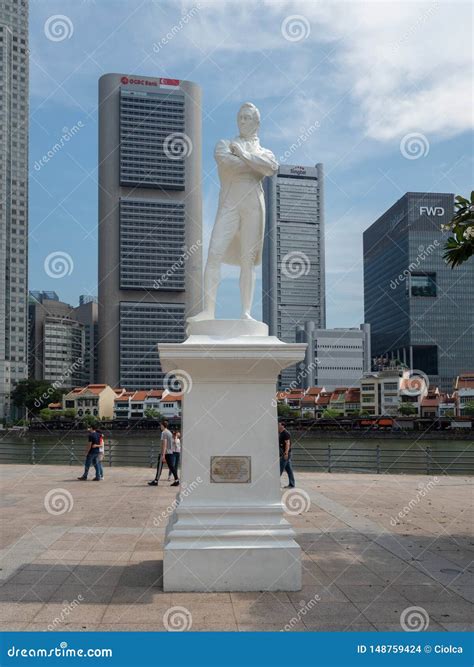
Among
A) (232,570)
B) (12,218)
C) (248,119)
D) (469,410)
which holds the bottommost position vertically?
(469,410)

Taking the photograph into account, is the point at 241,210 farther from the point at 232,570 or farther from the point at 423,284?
the point at 423,284

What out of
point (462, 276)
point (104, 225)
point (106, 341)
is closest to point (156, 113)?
Result: point (104, 225)

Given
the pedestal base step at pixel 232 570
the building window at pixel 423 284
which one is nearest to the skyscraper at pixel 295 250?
the building window at pixel 423 284

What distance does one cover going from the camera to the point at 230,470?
5.78 meters

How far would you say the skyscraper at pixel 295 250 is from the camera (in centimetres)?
9412

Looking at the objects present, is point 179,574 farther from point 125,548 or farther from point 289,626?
point 125,548

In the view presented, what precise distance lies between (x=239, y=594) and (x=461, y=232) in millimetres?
4156

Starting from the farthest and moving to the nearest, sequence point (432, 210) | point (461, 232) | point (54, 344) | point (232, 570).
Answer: point (54, 344) < point (432, 210) < point (461, 232) < point (232, 570)

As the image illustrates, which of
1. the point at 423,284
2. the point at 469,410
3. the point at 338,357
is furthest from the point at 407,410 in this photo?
the point at 423,284

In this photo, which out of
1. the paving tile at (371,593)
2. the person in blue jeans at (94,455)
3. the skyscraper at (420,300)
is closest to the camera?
the paving tile at (371,593)

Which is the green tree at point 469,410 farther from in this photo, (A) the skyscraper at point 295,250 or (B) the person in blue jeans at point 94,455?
(B) the person in blue jeans at point 94,455

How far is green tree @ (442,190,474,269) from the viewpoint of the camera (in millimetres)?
6679

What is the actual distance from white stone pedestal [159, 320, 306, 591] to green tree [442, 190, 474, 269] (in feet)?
7.35

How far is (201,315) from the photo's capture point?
6.23 m
